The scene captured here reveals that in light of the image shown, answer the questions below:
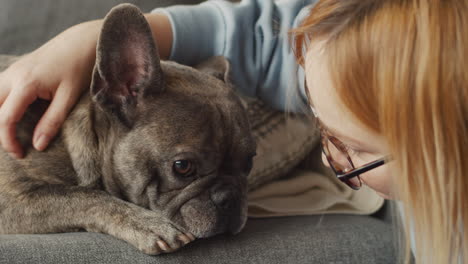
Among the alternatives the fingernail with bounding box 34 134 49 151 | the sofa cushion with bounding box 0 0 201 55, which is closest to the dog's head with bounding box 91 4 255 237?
the fingernail with bounding box 34 134 49 151

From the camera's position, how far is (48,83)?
3.86 ft

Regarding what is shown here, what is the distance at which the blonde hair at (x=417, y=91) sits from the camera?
79 cm

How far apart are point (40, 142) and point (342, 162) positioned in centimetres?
63

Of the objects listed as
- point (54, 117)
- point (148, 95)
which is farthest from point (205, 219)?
point (54, 117)

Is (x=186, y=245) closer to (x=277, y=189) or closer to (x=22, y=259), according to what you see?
(x=22, y=259)

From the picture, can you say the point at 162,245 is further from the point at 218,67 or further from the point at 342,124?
the point at 218,67

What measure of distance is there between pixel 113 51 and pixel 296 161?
688mm

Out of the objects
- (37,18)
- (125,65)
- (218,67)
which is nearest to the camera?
(125,65)

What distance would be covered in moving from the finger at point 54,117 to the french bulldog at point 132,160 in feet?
0.06

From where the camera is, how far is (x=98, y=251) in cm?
101

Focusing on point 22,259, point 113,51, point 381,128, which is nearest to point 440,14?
point 381,128

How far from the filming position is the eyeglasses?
0.97m

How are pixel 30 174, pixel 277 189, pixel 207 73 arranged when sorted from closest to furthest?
pixel 30 174, pixel 207 73, pixel 277 189

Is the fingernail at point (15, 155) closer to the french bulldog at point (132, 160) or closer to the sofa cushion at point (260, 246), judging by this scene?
the french bulldog at point (132, 160)
